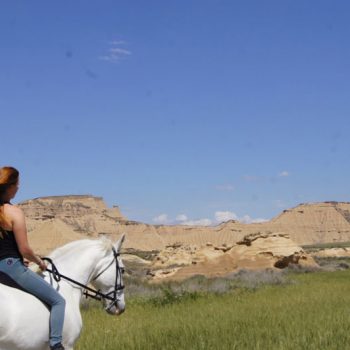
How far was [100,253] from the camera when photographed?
300 inches

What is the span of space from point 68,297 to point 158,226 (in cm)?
16991

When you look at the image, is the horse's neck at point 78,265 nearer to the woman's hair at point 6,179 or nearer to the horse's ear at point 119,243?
the horse's ear at point 119,243

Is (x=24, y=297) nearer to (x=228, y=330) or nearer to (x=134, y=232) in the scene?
(x=228, y=330)

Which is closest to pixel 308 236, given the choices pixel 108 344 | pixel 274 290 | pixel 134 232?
pixel 134 232

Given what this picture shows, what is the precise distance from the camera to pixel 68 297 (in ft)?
23.3

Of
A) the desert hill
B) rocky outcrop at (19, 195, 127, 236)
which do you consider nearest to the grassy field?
the desert hill

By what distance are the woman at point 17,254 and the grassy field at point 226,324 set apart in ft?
9.71

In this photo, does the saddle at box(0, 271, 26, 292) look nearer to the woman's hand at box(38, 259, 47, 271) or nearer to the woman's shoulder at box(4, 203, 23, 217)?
the woman's hand at box(38, 259, 47, 271)

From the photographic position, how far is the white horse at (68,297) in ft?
20.6

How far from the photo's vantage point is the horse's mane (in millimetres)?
7479

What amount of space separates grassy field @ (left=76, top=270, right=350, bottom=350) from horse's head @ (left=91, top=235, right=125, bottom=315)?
1.87 metres

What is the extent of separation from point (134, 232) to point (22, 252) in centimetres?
16080

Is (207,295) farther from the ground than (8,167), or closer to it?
closer to it

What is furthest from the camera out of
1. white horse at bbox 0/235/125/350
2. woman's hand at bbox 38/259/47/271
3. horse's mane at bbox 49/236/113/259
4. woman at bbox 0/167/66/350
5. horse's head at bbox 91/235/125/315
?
horse's head at bbox 91/235/125/315
